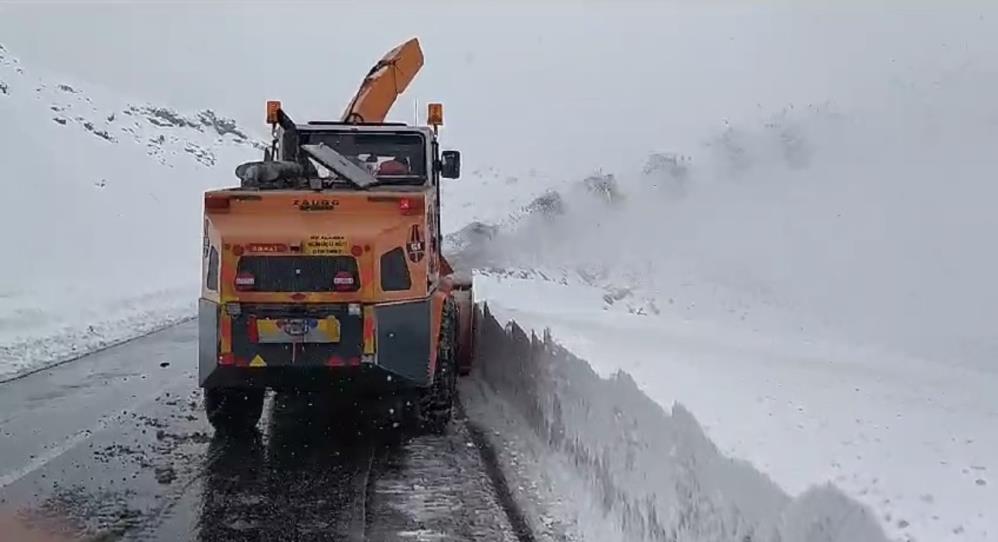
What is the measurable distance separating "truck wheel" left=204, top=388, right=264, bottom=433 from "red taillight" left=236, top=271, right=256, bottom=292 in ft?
3.98

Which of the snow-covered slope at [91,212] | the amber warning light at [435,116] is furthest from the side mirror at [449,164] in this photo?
the snow-covered slope at [91,212]

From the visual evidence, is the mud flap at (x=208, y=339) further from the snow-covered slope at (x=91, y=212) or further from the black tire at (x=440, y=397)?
the snow-covered slope at (x=91, y=212)

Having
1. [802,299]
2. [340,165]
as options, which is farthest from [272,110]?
[802,299]

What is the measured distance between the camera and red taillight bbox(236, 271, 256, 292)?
801cm

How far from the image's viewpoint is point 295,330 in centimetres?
805

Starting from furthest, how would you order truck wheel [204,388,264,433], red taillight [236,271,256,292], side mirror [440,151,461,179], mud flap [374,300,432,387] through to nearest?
1. side mirror [440,151,461,179]
2. truck wheel [204,388,264,433]
3. mud flap [374,300,432,387]
4. red taillight [236,271,256,292]

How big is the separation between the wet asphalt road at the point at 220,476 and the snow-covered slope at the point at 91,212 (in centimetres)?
359

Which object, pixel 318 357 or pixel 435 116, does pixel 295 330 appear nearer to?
pixel 318 357

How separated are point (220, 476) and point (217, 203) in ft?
6.77

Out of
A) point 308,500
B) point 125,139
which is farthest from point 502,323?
point 125,139

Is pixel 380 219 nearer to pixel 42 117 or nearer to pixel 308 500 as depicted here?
pixel 308 500

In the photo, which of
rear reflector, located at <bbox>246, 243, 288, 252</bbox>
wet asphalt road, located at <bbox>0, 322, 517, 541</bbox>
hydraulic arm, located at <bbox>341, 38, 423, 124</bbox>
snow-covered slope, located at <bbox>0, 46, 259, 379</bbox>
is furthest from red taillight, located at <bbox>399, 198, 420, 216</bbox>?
snow-covered slope, located at <bbox>0, 46, 259, 379</bbox>

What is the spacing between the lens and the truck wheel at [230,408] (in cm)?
898

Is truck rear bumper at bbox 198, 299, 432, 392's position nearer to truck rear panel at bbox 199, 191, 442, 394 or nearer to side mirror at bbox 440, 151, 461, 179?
truck rear panel at bbox 199, 191, 442, 394
